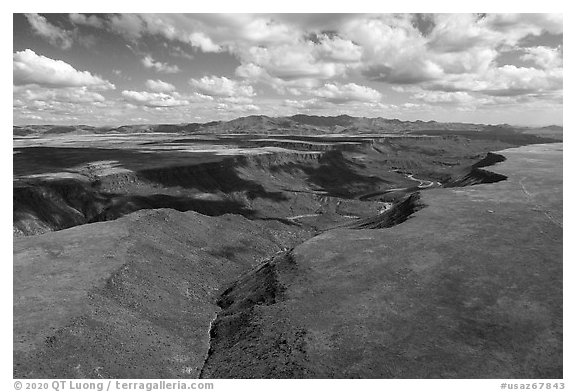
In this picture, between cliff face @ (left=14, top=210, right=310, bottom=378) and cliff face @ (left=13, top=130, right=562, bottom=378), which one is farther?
cliff face @ (left=14, top=210, right=310, bottom=378)

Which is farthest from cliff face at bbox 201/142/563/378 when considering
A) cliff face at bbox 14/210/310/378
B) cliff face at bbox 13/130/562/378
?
cliff face at bbox 14/210/310/378

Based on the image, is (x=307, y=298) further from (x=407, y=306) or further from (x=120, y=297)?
(x=120, y=297)

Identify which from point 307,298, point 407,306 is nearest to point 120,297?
point 307,298

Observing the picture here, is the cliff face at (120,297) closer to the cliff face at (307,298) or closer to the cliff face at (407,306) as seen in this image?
the cliff face at (307,298)

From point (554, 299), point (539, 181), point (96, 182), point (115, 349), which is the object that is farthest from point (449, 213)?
point (96, 182)

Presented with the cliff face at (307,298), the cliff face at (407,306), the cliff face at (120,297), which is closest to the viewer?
the cliff face at (407,306)

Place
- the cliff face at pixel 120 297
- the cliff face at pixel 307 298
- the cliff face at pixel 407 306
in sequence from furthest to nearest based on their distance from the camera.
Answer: the cliff face at pixel 120 297, the cliff face at pixel 307 298, the cliff face at pixel 407 306

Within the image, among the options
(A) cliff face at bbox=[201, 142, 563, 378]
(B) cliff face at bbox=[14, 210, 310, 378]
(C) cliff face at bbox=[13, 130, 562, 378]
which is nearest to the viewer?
(A) cliff face at bbox=[201, 142, 563, 378]

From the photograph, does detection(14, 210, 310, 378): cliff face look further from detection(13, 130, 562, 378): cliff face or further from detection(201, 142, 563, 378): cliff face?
detection(201, 142, 563, 378): cliff face

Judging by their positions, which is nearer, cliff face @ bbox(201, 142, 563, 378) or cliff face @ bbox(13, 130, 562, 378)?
cliff face @ bbox(201, 142, 563, 378)

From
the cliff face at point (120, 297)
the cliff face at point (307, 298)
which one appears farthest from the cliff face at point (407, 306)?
the cliff face at point (120, 297)

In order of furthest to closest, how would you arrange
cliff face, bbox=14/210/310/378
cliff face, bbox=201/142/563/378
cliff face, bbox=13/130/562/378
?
cliff face, bbox=14/210/310/378 < cliff face, bbox=13/130/562/378 < cliff face, bbox=201/142/563/378
